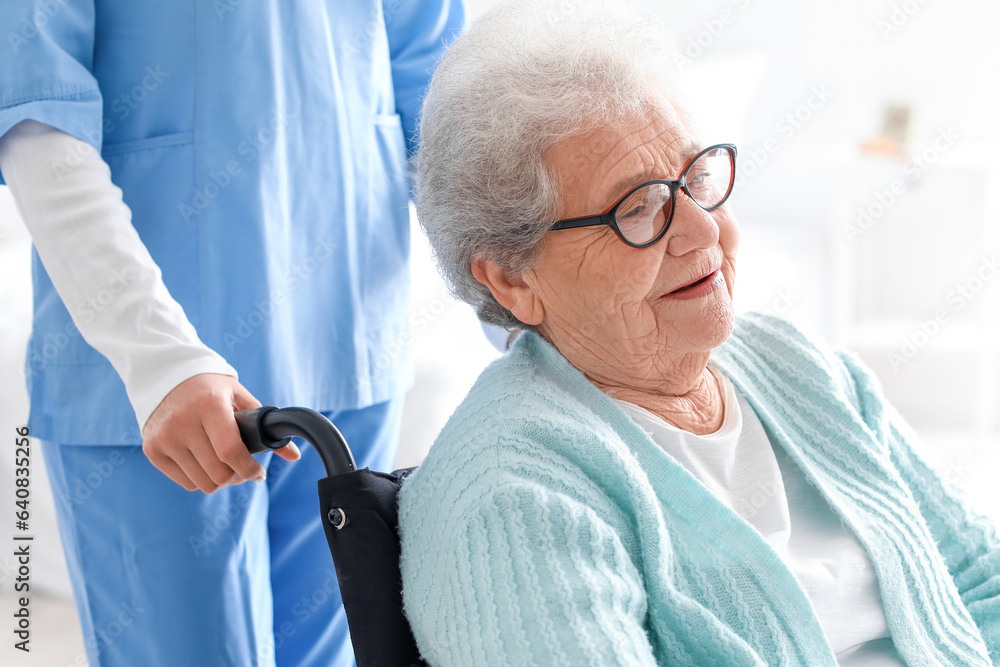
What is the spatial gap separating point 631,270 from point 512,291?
153 millimetres

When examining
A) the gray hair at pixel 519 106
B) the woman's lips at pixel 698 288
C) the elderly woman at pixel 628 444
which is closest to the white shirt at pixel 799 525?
the elderly woman at pixel 628 444

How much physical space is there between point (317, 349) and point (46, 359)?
0.34 meters

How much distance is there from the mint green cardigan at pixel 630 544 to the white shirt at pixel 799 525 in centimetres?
3

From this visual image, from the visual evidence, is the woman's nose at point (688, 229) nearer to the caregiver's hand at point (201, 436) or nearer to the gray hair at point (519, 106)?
the gray hair at point (519, 106)

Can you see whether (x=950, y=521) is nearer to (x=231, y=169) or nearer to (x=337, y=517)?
(x=337, y=517)

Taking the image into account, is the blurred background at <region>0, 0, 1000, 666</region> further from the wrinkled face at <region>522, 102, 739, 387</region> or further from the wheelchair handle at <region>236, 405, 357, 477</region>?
the wheelchair handle at <region>236, 405, 357, 477</region>

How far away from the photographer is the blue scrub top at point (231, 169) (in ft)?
3.43

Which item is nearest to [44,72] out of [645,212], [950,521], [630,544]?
[645,212]

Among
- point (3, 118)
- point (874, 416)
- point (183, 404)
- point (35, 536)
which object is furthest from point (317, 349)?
point (35, 536)

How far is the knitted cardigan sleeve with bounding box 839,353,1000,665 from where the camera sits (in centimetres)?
112

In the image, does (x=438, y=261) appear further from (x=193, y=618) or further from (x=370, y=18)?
(x=193, y=618)

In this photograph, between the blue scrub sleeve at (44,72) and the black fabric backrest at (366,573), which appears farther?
the blue scrub sleeve at (44,72)

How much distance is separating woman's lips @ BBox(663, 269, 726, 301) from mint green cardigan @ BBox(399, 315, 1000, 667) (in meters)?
0.14

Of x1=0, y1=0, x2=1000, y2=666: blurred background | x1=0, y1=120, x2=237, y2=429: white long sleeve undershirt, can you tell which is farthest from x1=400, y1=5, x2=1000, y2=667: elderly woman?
x1=0, y1=0, x2=1000, y2=666: blurred background
